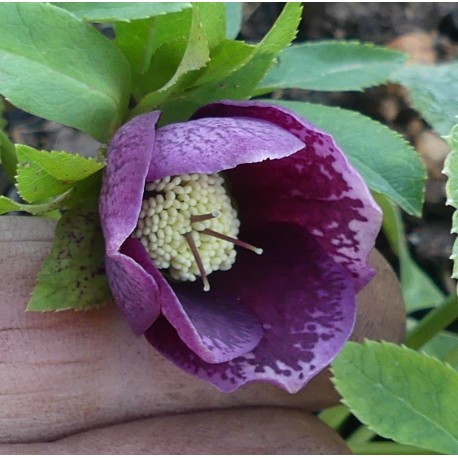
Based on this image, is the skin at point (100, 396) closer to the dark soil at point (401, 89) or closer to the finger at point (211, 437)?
the finger at point (211, 437)

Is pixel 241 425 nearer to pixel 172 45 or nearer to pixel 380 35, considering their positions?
pixel 172 45

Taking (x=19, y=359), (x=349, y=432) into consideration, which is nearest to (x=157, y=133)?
(x=19, y=359)

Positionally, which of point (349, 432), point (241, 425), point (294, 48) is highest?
point (294, 48)

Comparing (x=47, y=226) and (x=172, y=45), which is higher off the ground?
(x=172, y=45)

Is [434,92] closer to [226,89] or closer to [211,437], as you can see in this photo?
[226,89]

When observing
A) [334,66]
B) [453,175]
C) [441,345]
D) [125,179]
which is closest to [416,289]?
[441,345]

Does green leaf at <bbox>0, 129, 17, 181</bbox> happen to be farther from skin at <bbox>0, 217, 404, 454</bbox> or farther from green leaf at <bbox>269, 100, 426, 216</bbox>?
green leaf at <bbox>269, 100, 426, 216</bbox>

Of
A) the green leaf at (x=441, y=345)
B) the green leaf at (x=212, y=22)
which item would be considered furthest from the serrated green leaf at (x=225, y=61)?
the green leaf at (x=441, y=345)
